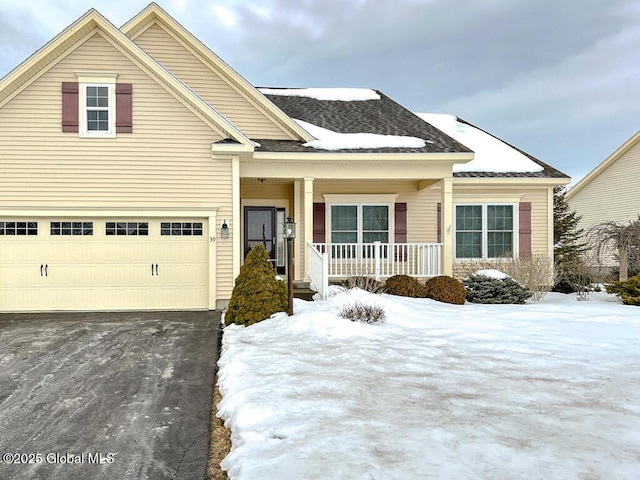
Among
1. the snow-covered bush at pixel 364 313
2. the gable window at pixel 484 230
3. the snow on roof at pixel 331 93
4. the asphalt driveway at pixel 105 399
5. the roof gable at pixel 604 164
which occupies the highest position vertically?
the snow on roof at pixel 331 93

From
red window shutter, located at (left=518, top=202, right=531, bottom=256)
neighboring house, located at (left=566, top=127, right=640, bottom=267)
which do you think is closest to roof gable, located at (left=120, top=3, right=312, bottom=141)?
red window shutter, located at (left=518, top=202, right=531, bottom=256)

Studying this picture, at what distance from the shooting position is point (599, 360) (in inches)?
226

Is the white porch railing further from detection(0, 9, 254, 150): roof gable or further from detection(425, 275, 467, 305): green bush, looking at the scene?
detection(0, 9, 254, 150): roof gable

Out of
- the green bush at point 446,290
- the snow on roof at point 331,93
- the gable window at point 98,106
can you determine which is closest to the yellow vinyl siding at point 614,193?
the snow on roof at point 331,93

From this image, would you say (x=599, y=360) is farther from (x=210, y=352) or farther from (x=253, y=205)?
(x=253, y=205)

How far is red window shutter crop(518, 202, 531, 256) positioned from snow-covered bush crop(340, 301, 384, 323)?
23.1 ft

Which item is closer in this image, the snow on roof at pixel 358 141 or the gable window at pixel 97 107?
the gable window at pixel 97 107

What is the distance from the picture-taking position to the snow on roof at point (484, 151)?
1312 cm

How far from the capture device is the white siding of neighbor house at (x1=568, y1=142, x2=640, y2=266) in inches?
776

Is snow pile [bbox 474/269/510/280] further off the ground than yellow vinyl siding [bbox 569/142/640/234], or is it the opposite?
yellow vinyl siding [bbox 569/142/640/234]

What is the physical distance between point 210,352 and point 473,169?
9.43 m

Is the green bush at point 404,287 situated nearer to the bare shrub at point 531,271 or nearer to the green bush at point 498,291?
the green bush at point 498,291

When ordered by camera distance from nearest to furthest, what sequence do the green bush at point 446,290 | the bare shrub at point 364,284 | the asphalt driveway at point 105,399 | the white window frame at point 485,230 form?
the asphalt driveway at point 105,399
the bare shrub at point 364,284
the green bush at point 446,290
the white window frame at point 485,230

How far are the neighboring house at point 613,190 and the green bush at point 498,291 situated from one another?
9434mm
